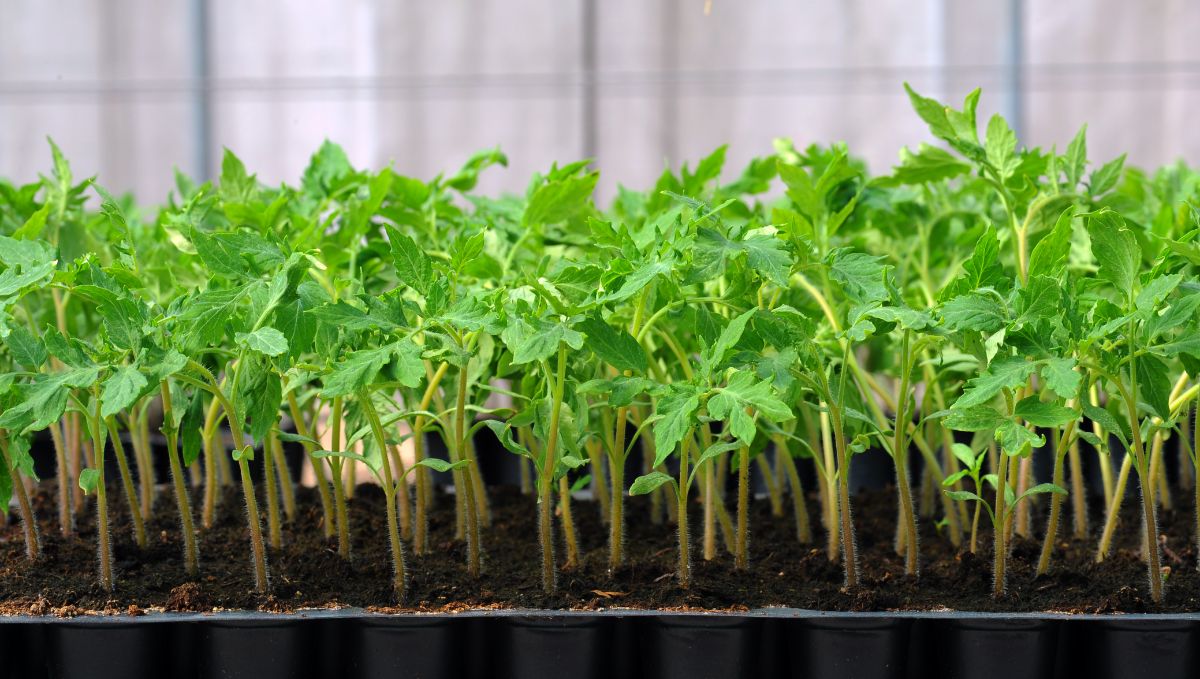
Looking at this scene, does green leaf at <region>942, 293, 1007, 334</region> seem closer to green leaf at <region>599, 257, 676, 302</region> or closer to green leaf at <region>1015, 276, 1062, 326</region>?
green leaf at <region>1015, 276, 1062, 326</region>

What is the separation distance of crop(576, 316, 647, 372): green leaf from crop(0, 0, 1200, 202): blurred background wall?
2.66m

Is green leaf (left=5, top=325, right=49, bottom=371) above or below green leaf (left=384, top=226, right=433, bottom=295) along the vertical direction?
below

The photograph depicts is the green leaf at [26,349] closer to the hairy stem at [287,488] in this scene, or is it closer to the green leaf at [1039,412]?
the hairy stem at [287,488]

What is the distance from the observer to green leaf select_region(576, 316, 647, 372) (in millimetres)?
884

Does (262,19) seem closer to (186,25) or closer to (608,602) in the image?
(186,25)

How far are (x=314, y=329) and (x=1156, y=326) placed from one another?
25.7 inches

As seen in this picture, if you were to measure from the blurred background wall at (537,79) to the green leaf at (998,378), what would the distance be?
2762 mm

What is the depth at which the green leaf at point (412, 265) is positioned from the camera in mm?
893

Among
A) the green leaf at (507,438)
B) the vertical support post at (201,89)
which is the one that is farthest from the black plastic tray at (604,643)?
the vertical support post at (201,89)

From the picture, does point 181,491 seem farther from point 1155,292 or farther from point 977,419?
point 1155,292

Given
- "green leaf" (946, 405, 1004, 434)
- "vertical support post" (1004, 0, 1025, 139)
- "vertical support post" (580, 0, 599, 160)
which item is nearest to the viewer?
"green leaf" (946, 405, 1004, 434)

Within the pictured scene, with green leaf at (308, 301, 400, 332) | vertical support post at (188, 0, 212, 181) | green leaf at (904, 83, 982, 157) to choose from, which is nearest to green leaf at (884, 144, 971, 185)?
green leaf at (904, 83, 982, 157)

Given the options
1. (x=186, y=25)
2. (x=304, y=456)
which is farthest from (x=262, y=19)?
(x=304, y=456)

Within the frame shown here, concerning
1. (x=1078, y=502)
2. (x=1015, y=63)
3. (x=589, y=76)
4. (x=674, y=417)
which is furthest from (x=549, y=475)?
(x=1015, y=63)
